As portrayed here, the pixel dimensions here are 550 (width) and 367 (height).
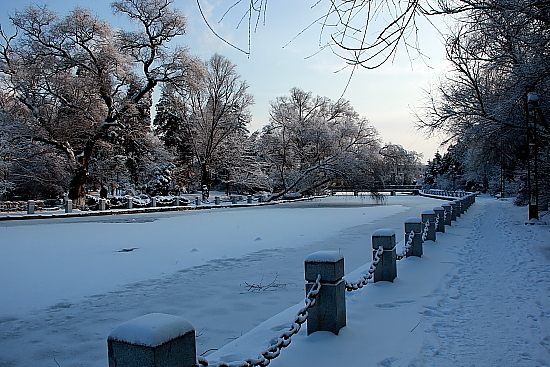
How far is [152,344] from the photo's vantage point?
2100mm

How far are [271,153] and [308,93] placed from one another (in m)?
10.2

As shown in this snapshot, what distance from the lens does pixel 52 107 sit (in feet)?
97.0

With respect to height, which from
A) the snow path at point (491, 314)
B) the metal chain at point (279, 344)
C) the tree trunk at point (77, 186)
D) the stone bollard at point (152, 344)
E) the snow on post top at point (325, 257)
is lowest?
the snow path at point (491, 314)

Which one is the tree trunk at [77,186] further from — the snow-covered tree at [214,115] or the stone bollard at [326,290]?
the stone bollard at [326,290]

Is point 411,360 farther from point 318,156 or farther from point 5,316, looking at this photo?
point 318,156

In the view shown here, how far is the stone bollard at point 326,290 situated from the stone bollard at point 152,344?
77.2 inches

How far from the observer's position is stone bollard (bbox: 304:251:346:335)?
13.4 feet

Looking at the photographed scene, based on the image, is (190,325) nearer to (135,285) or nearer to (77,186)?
(135,285)

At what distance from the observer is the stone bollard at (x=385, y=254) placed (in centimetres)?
626

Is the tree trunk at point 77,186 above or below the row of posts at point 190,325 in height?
above

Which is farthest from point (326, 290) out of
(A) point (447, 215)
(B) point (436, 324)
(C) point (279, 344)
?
(A) point (447, 215)

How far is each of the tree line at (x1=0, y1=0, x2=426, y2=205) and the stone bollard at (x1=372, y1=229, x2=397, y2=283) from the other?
16.9 m

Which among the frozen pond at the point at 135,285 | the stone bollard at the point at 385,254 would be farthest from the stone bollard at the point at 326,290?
the stone bollard at the point at 385,254

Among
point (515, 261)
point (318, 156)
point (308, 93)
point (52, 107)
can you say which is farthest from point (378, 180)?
point (515, 261)
